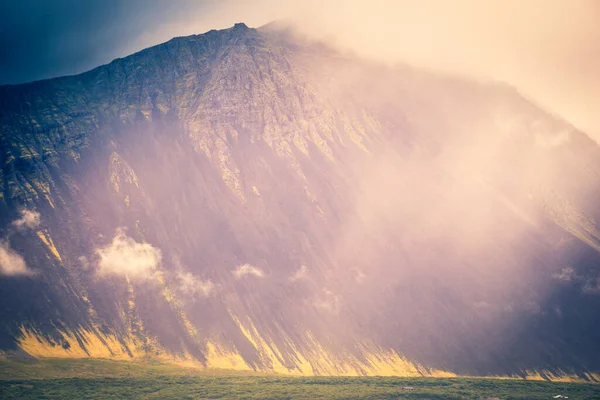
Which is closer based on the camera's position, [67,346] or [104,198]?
[67,346]

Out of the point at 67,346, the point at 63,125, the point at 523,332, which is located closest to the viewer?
the point at 67,346

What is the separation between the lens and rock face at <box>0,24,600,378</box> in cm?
13662

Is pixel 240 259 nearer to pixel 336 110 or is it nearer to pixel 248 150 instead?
pixel 248 150

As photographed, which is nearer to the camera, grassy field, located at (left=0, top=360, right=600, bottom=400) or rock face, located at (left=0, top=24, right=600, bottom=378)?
grassy field, located at (left=0, top=360, right=600, bottom=400)

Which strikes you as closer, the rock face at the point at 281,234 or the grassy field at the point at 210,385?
the grassy field at the point at 210,385

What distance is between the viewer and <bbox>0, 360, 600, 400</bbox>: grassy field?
10950cm

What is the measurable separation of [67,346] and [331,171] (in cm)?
9492

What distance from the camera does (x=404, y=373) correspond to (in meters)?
136

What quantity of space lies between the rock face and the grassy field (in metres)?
5.89

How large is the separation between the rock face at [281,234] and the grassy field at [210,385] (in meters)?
5.89

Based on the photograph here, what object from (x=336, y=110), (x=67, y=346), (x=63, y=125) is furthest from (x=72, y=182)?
(x=336, y=110)

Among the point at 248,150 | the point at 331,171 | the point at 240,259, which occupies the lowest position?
the point at 240,259

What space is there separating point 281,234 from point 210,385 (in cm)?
5548

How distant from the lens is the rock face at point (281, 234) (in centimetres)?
13662
